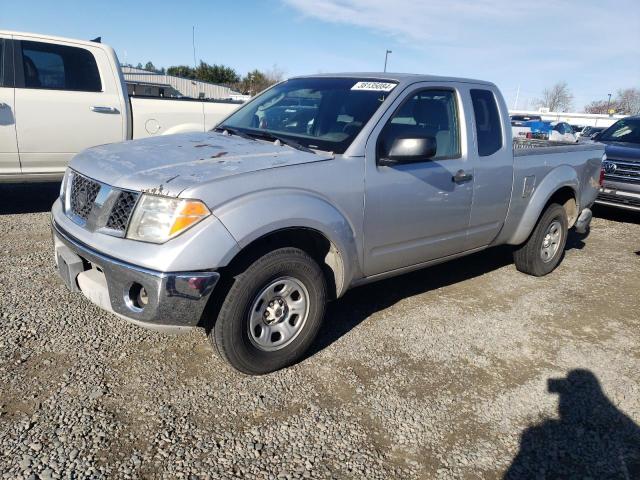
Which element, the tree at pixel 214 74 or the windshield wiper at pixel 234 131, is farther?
the tree at pixel 214 74

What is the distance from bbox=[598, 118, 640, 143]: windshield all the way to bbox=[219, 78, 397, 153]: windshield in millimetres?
7481

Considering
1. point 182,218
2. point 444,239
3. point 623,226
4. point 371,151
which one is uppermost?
point 371,151

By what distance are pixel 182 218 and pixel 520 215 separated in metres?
3.35

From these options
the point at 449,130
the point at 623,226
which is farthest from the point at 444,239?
the point at 623,226

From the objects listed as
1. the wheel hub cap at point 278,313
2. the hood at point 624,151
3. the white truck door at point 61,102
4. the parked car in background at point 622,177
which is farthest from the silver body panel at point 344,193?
the hood at point 624,151

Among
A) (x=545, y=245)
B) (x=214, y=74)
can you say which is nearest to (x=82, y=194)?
(x=545, y=245)

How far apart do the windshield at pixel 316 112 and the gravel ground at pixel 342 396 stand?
1.43m

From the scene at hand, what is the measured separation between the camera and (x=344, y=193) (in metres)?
3.13

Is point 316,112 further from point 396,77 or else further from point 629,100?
point 629,100

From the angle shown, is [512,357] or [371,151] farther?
[512,357]

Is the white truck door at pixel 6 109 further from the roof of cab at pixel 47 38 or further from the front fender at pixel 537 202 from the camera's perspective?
the front fender at pixel 537 202

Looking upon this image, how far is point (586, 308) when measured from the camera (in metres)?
4.58

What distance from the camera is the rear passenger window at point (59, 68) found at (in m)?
5.67

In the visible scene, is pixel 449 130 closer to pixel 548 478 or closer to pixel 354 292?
pixel 354 292
